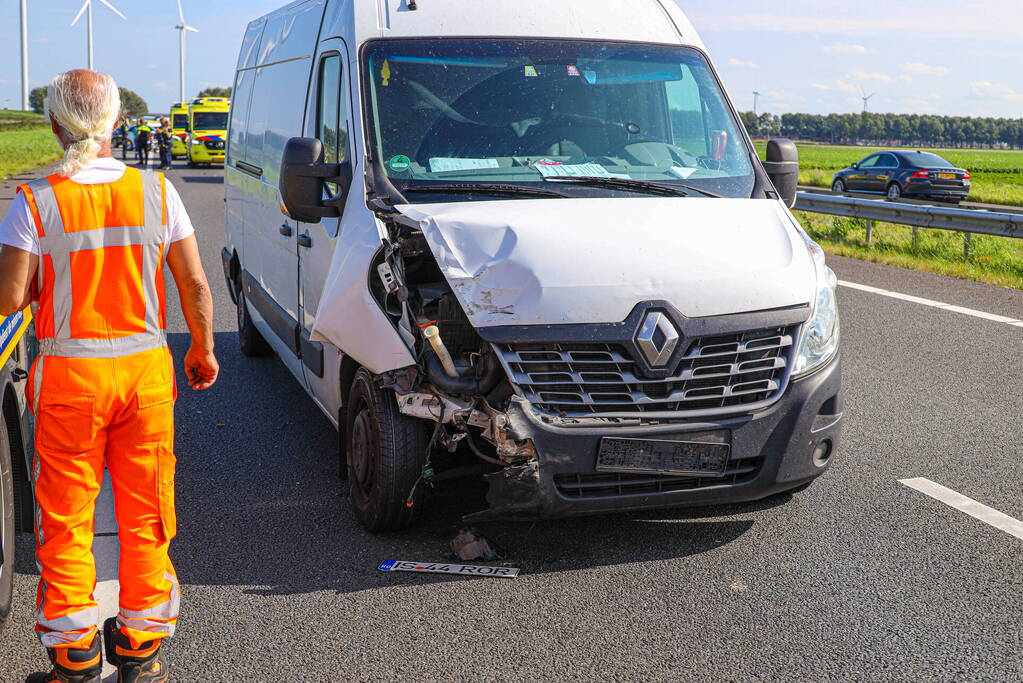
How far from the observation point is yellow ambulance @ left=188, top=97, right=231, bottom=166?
36.8m

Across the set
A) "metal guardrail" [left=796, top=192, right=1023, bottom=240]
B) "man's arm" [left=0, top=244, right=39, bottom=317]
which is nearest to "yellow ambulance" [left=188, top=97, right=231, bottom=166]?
"metal guardrail" [left=796, top=192, right=1023, bottom=240]

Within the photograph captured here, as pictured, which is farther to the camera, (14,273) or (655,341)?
(655,341)

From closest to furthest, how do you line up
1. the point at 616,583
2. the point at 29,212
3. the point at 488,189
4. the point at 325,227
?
the point at 29,212
the point at 616,583
the point at 488,189
the point at 325,227

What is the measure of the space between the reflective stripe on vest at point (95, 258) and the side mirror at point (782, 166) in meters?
3.53

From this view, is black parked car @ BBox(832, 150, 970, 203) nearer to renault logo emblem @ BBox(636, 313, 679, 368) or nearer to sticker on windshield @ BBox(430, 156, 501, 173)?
sticker on windshield @ BBox(430, 156, 501, 173)

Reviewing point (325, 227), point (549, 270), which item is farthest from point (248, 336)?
point (549, 270)

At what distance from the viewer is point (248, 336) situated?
837 centimetres

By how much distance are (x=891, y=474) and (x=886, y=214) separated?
33.9 ft

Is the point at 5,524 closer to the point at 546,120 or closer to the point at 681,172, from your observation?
the point at 546,120

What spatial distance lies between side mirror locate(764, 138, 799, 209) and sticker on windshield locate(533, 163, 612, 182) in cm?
111

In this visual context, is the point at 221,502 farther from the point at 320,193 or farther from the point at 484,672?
the point at 484,672

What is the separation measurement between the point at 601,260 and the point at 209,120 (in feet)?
122

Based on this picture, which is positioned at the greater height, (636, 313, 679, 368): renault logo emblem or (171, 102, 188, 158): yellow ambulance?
(636, 313, 679, 368): renault logo emblem

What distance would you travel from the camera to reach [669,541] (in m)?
4.70
